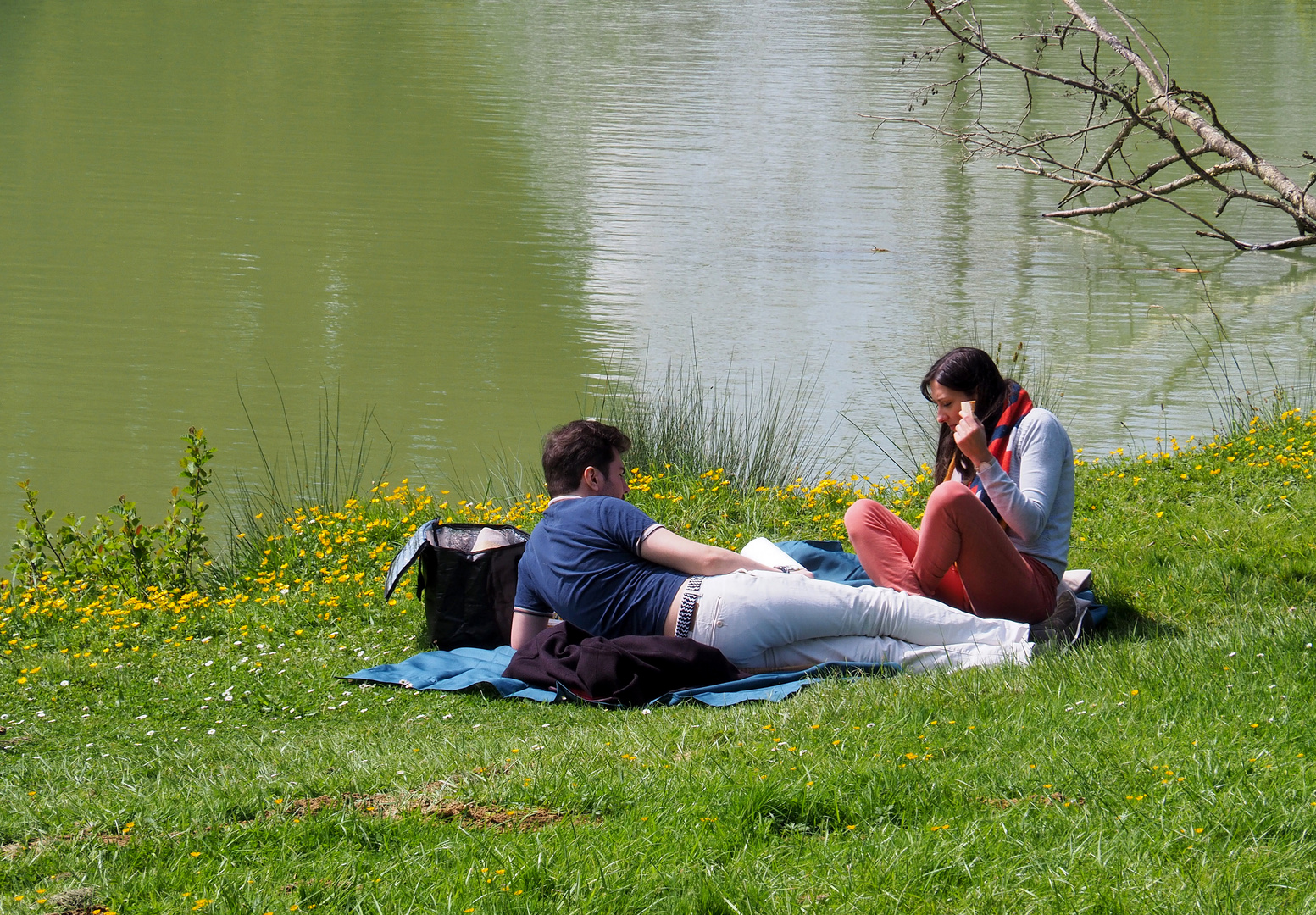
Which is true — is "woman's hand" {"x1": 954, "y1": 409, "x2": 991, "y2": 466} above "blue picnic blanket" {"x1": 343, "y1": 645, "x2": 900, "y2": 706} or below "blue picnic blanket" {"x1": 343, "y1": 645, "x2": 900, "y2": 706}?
above

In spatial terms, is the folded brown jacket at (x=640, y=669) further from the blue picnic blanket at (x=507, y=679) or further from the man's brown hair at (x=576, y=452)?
the man's brown hair at (x=576, y=452)

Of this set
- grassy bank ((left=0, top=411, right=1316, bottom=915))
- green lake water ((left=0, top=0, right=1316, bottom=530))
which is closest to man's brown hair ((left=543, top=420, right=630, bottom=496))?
grassy bank ((left=0, top=411, right=1316, bottom=915))

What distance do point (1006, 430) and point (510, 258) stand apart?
38.2ft

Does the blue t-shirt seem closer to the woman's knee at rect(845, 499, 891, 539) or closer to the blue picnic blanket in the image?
the blue picnic blanket

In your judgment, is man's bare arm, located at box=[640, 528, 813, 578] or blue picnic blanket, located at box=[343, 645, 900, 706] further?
man's bare arm, located at box=[640, 528, 813, 578]

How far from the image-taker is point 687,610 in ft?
14.6

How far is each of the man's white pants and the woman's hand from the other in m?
0.53

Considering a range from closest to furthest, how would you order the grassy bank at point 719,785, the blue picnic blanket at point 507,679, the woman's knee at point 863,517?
the grassy bank at point 719,785, the blue picnic blanket at point 507,679, the woman's knee at point 863,517

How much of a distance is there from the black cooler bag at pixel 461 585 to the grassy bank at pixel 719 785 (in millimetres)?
305

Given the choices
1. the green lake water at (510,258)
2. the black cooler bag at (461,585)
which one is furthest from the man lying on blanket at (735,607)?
the green lake water at (510,258)

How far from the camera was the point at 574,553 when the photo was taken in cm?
452

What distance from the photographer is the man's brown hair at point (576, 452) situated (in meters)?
4.73

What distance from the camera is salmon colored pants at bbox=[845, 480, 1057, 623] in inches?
174

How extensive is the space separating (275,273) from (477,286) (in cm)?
241
